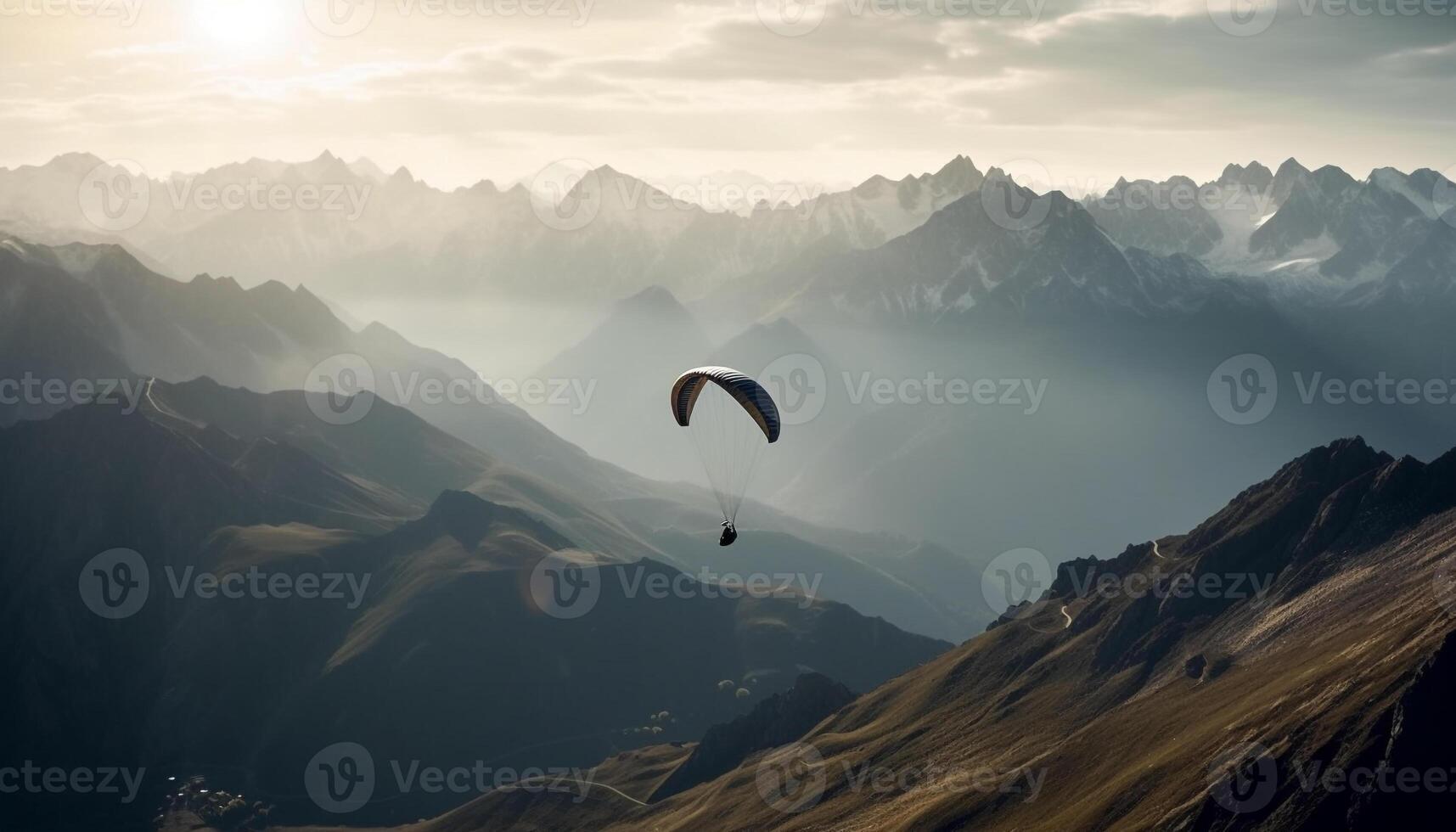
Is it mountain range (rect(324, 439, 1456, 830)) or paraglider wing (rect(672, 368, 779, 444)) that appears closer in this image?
mountain range (rect(324, 439, 1456, 830))

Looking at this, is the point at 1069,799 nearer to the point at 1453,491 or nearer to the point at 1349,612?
the point at 1349,612

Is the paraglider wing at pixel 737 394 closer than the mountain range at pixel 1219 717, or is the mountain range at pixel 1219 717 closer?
the mountain range at pixel 1219 717

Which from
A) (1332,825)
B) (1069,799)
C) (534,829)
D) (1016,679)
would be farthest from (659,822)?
(1332,825)

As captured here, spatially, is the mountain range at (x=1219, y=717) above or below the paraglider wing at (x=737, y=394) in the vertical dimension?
below

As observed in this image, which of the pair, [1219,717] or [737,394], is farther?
[1219,717]

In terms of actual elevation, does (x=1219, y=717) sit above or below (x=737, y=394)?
below

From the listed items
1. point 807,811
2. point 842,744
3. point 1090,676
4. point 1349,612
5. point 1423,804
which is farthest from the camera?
point 842,744

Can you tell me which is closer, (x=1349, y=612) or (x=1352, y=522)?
(x=1349, y=612)

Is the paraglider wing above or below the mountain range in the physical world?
above
